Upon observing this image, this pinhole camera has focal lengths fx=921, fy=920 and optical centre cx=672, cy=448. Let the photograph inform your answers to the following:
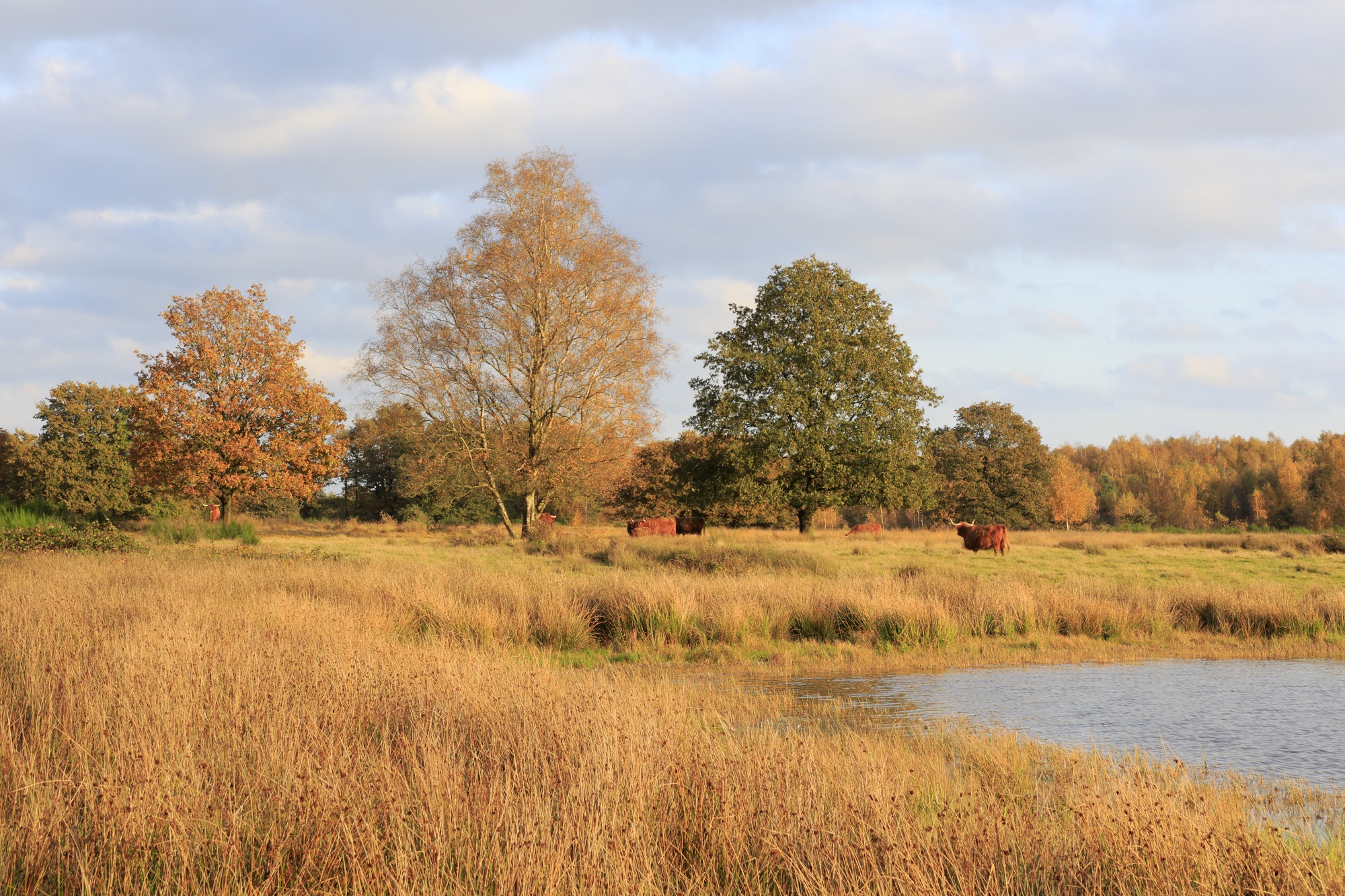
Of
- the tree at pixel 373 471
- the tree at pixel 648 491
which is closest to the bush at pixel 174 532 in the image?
the tree at pixel 648 491

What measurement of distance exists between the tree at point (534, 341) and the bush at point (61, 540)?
35.8 ft

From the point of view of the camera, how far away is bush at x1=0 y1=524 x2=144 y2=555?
21.4 meters

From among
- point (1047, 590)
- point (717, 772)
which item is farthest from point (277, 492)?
point (717, 772)

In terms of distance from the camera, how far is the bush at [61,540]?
2144 centimetres

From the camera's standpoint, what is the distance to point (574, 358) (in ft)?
109

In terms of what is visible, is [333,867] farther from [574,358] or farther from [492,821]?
[574,358]

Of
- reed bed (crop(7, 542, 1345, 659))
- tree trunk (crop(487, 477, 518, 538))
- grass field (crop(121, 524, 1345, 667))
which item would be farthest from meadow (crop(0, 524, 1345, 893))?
tree trunk (crop(487, 477, 518, 538))

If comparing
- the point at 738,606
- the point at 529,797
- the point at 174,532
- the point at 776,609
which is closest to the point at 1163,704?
the point at 776,609

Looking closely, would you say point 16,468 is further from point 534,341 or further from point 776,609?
point 776,609

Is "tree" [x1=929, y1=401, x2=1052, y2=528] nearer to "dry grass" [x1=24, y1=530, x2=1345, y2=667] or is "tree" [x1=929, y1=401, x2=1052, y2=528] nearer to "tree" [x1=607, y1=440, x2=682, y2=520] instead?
"tree" [x1=607, y1=440, x2=682, y2=520]

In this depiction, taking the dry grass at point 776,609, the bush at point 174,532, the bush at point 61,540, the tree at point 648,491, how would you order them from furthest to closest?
the tree at point 648,491, the bush at point 174,532, the bush at point 61,540, the dry grass at point 776,609

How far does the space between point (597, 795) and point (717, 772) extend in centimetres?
80

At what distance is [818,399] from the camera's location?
3675 centimetres

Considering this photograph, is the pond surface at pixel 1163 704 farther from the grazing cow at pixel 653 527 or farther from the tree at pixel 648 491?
the tree at pixel 648 491
